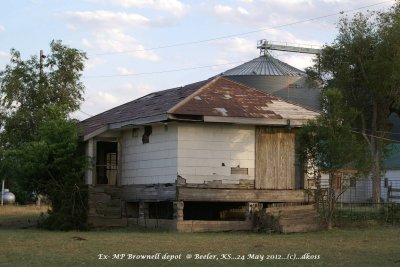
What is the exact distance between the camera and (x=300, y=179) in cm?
2648

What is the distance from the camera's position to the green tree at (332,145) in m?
22.7

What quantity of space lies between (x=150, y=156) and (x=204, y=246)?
343 inches

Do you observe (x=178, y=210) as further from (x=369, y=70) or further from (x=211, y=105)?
(x=369, y=70)

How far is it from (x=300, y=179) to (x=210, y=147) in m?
3.98

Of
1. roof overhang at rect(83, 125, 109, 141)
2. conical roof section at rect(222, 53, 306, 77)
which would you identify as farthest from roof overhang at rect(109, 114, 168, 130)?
conical roof section at rect(222, 53, 306, 77)

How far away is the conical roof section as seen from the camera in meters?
57.9

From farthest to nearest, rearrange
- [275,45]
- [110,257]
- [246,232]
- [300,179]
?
1. [275,45]
2. [300,179]
3. [246,232]
4. [110,257]

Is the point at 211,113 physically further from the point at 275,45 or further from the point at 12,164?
the point at 275,45

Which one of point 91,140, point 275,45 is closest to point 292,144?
point 91,140

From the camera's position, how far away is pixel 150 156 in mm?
26172

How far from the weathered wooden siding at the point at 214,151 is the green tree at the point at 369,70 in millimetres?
13053

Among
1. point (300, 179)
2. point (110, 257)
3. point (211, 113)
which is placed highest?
point (211, 113)

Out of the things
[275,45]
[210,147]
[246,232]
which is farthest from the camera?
[275,45]

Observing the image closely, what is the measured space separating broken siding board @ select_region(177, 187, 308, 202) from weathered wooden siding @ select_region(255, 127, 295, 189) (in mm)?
268
